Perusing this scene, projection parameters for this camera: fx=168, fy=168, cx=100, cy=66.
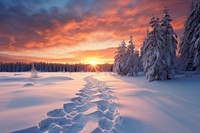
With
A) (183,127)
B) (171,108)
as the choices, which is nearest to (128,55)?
(171,108)

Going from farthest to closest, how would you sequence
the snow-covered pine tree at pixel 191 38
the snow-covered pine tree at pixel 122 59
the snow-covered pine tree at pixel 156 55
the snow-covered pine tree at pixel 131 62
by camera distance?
the snow-covered pine tree at pixel 122 59 < the snow-covered pine tree at pixel 131 62 < the snow-covered pine tree at pixel 191 38 < the snow-covered pine tree at pixel 156 55

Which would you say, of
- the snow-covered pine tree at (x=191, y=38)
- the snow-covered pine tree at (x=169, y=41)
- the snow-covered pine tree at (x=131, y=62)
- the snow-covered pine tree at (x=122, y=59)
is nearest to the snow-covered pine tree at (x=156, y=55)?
the snow-covered pine tree at (x=169, y=41)

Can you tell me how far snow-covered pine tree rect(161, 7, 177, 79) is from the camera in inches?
1067

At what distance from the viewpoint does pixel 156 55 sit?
26.6m

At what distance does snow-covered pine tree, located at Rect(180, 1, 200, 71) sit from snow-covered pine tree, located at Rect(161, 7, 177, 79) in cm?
305

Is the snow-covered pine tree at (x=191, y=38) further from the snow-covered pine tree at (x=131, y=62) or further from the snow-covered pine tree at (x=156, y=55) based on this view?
the snow-covered pine tree at (x=131, y=62)

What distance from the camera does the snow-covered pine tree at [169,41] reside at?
2710cm

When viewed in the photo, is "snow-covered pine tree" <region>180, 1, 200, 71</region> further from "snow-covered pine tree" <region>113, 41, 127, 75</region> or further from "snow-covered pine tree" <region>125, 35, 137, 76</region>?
"snow-covered pine tree" <region>113, 41, 127, 75</region>

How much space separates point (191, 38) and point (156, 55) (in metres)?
9.43

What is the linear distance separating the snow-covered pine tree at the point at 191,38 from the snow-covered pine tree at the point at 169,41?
10.00 ft

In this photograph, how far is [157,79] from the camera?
1045 inches

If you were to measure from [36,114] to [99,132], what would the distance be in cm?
311

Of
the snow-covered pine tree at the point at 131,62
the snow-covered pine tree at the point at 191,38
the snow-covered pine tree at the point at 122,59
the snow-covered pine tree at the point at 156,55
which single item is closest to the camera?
the snow-covered pine tree at the point at 156,55

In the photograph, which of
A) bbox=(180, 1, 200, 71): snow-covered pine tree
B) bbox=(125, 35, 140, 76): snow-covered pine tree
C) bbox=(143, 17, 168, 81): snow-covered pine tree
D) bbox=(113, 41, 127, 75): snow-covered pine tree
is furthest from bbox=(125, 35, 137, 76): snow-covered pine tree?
bbox=(143, 17, 168, 81): snow-covered pine tree
